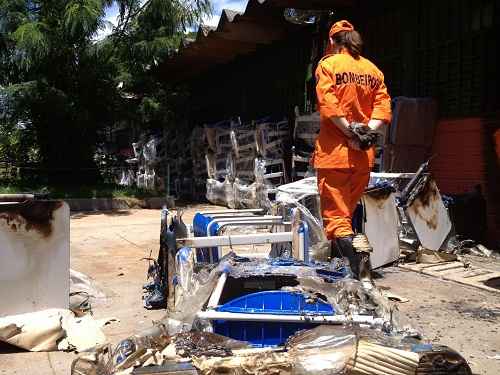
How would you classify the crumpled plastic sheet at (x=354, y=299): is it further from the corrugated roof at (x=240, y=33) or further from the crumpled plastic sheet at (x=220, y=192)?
the crumpled plastic sheet at (x=220, y=192)

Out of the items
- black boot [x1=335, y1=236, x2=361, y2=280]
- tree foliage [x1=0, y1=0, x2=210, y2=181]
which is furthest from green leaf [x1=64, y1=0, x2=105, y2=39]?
black boot [x1=335, y1=236, x2=361, y2=280]

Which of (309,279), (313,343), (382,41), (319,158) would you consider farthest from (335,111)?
(382,41)

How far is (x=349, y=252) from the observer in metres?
3.46

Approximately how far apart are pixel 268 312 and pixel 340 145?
161 centimetres

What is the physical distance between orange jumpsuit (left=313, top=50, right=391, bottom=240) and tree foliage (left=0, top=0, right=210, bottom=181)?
30.9 feet

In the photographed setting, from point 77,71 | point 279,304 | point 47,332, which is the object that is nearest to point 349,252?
point 279,304

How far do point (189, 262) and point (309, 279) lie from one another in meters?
0.85

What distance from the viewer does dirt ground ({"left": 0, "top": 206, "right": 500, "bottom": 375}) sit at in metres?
3.03

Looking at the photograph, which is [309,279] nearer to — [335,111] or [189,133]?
[335,111]

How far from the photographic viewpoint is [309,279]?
107 inches

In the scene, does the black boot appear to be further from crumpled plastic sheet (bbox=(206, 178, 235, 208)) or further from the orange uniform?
crumpled plastic sheet (bbox=(206, 178, 235, 208))

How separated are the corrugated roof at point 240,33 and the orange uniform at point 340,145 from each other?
208 inches

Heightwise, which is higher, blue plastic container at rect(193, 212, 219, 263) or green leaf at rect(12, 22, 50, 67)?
green leaf at rect(12, 22, 50, 67)

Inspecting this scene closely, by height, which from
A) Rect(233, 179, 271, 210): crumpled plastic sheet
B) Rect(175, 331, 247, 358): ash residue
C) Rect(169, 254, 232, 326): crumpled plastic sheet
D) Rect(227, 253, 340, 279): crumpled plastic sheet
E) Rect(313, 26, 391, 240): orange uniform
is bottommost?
Rect(175, 331, 247, 358): ash residue
